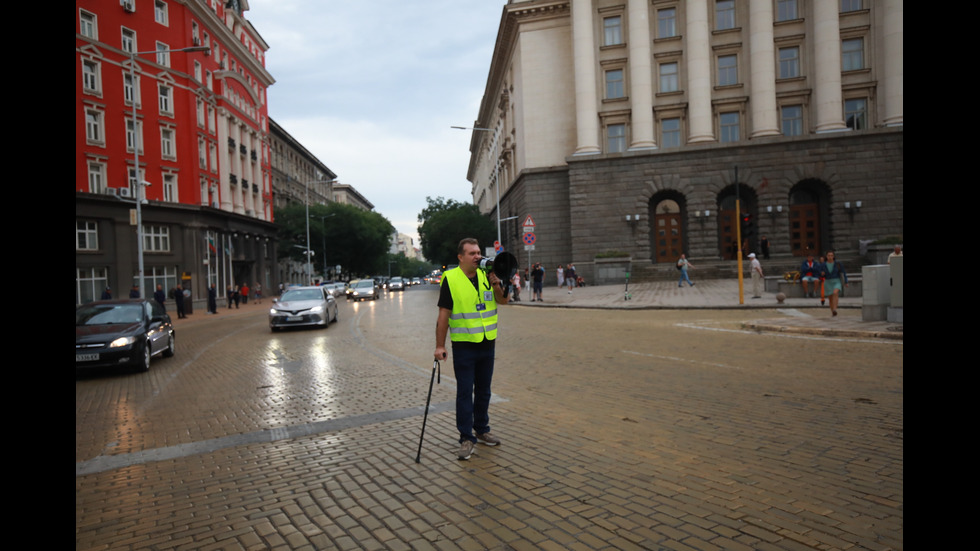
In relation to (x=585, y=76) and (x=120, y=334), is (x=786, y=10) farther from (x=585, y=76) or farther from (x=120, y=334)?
(x=120, y=334)

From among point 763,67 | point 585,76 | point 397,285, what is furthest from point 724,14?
point 397,285

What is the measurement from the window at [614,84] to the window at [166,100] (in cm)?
2925

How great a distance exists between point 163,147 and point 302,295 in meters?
26.6

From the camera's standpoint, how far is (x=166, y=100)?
4028 cm

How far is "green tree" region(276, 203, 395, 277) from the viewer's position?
65.2m

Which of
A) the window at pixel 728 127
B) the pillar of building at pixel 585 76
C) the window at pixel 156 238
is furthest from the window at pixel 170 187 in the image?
the window at pixel 728 127

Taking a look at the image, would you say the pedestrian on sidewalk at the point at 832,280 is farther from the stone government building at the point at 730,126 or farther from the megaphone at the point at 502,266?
the stone government building at the point at 730,126

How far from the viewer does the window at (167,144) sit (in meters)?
39.8

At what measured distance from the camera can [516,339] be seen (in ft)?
46.4

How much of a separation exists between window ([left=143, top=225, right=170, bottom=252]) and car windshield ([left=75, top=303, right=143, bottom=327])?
28.8 metres

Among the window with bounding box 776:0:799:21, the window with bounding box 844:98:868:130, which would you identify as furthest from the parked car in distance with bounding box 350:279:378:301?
the window with bounding box 844:98:868:130

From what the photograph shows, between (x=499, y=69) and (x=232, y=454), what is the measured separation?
54.9m

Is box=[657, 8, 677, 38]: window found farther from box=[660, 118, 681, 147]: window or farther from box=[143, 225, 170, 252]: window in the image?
box=[143, 225, 170, 252]: window
